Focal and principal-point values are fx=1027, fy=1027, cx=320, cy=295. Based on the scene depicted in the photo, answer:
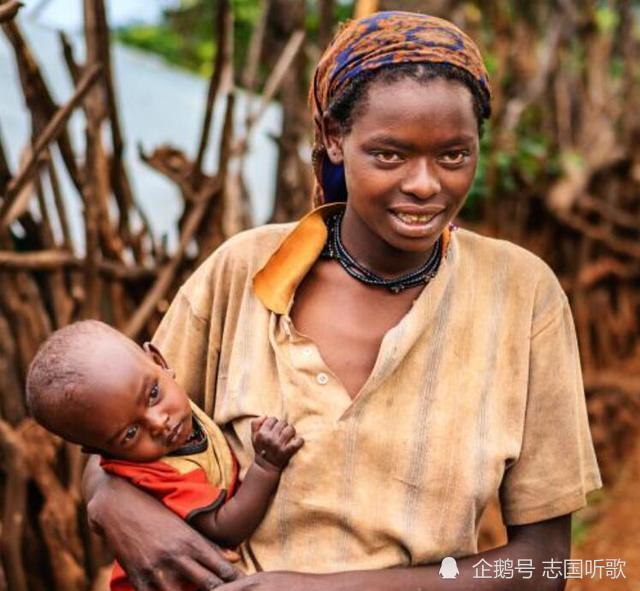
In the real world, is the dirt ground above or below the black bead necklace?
below

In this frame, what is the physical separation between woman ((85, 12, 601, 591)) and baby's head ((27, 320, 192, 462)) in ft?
0.36

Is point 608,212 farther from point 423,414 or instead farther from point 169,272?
point 423,414

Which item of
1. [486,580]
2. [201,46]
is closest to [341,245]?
[486,580]

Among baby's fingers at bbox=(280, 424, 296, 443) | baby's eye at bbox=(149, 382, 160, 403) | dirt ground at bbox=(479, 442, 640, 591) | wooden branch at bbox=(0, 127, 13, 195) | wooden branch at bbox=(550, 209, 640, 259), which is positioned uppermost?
wooden branch at bbox=(0, 127, 13, 195)

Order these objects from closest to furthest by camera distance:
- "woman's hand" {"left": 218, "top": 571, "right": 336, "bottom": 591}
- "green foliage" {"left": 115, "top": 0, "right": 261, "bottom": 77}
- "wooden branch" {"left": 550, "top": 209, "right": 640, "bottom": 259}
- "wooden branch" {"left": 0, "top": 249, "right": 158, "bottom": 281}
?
"woman's hand" {"left": 218, "top": 571, "right": 336, "bottom": 591}
"wooden branch" {"left": 0, "top": 249, "right": 158, "bottom": 281}
"wooden branch" {"left": 550, "top": 209, "right": 640, "bottom": 259}
"green foliage" {"left": 115, "top": 0, "right": 261, "bottom": 77}

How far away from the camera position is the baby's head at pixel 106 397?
68.9 inches

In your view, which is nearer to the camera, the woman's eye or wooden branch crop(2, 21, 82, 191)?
the woman's eye

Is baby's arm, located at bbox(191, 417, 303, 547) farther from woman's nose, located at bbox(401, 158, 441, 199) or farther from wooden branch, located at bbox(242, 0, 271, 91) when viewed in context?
wooden branch, located at bbox(242, 0, 271, 91)

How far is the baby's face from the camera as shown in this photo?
1.75 metres

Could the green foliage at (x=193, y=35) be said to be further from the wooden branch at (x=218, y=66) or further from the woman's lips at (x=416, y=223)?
the woman's lips at (x=416, y=223)

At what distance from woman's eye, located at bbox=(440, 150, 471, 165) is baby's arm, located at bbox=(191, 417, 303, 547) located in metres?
0.52

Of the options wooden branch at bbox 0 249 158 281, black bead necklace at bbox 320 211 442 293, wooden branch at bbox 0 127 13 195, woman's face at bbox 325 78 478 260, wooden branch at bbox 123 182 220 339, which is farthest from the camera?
wooden branch at bbox 123 182 220 339

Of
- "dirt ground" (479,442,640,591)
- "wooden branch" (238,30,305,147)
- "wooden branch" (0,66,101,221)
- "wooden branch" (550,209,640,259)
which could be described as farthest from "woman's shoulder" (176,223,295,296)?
"wooden branch" (550,209,640,259)

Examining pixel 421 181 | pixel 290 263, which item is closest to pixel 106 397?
pixel 290 263
